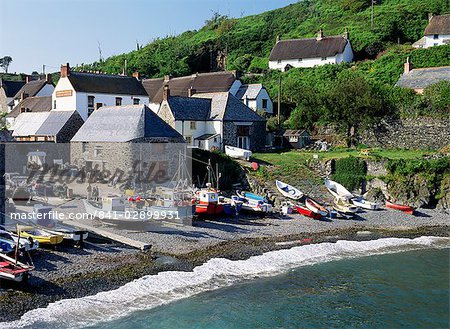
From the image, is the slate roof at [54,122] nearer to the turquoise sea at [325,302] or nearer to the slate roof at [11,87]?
the turquoise sea at [325,302]

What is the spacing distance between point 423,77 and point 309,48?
20787 millimetres

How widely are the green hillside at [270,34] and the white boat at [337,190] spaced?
1359 inches

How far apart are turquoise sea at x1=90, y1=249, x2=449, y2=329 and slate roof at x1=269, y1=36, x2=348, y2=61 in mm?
45541

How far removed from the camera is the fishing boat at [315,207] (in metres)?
34.0

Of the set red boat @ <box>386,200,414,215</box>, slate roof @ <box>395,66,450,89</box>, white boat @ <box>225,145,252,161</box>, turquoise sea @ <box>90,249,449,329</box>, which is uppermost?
slate roof @ <box>395,66,450,89</box>

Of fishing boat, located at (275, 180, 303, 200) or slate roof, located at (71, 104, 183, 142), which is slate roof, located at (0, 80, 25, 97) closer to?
slate roof, located at (71, 104, 183, 142)

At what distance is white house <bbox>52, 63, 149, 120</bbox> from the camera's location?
158ft

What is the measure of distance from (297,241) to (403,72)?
113 feet

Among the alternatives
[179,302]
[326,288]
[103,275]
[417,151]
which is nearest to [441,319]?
[326,288]

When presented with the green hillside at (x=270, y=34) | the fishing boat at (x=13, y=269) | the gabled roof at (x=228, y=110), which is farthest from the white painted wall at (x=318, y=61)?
the fishing boat at (x=13, y=269)

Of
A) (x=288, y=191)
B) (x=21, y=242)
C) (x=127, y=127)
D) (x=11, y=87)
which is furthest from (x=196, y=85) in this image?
(x=21, y=242)

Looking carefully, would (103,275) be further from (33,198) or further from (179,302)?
(33,198)

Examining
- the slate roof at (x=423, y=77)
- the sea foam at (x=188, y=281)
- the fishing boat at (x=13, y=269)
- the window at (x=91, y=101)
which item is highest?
the slate roof at (x=423, y=77)

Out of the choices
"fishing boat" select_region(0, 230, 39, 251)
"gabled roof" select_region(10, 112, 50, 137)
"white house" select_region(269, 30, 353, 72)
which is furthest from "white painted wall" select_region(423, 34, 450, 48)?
"fishing boat" select_region(0, 230, 39, 251)
